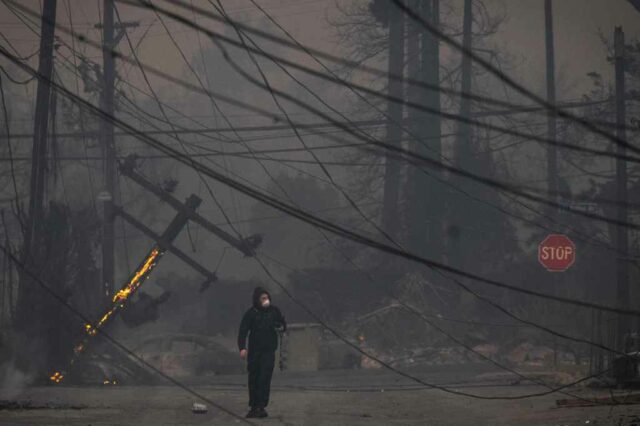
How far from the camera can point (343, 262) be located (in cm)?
5594

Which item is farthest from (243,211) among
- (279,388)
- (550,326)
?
(279,388)

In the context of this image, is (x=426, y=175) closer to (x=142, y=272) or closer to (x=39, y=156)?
(x=142, y=272)

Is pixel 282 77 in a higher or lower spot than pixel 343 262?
higher

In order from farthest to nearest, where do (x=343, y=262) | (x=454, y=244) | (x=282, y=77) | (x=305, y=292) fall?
(x=282, y=77), (x=343, y=262), (x=454, y=244), (x=305, y=292)

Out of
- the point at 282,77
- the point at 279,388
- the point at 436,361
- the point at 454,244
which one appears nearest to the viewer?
the point at 279,388

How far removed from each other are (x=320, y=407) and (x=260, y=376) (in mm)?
2151

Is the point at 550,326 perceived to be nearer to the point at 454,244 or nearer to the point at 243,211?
the point at 454,244

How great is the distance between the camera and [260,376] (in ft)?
53.4

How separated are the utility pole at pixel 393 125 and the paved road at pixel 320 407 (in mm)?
26500

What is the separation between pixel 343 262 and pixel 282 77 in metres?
22.4

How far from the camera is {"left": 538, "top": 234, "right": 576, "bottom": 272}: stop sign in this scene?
35.6 m

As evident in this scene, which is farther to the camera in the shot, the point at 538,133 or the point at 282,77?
the point at 282,77

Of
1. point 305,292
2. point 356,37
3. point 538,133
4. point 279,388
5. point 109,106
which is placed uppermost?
point 356,37

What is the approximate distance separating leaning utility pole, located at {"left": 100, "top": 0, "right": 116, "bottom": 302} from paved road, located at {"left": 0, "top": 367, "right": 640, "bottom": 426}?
27.0ft
